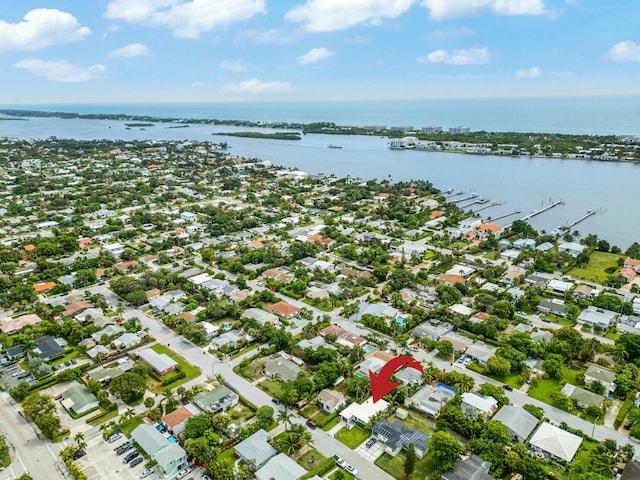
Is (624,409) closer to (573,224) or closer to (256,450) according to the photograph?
(256,450)

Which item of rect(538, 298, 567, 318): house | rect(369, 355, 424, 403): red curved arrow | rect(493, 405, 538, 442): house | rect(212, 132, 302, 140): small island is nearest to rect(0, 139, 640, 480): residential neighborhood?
rect(493, 405, 538, 442): house

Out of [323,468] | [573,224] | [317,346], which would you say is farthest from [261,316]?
[573,224]

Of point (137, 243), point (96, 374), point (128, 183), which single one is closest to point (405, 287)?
point (96, 374)

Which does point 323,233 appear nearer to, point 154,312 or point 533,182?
point 154,312

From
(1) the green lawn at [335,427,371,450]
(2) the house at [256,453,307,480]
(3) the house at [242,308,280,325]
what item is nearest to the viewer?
(2) the house at [256,453,307,480]

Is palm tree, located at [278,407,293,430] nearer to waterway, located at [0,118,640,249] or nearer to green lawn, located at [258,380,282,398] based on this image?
green lawn, located at [258,380,282,398]

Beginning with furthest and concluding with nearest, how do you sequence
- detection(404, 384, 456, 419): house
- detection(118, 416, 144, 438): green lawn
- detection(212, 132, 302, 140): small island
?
1. detection(212, 132, 302, 140): small island
2. detection(404, 384, 456, 419): house
3. detection(118, 416, 144, 438): green lawn

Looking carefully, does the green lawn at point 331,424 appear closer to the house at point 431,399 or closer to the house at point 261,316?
the house at point 431,399
